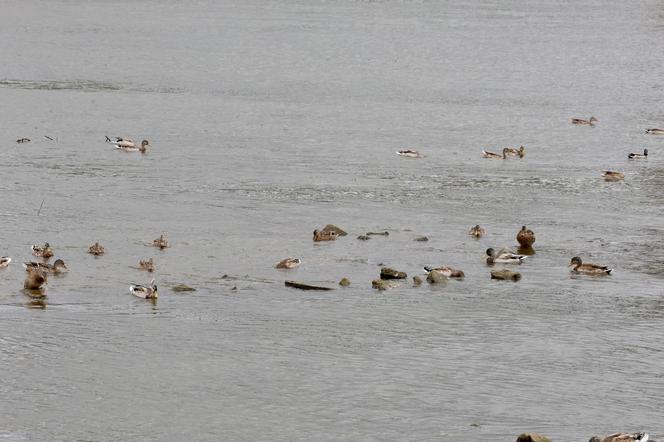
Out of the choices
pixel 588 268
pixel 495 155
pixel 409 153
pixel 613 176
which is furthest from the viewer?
pixel 495 155

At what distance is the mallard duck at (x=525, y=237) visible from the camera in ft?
107

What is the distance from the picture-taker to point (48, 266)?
93.8ft

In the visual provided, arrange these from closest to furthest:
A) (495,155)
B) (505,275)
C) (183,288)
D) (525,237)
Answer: (183,288) → (505,275) → (525,237) → (495,155)

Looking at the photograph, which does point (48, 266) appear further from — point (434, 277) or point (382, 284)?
point (434, 277)

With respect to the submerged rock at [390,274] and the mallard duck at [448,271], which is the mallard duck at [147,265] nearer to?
the submerged rock at [390,274]

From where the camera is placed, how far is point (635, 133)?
52750mm

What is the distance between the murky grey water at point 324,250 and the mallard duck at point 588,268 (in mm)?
381

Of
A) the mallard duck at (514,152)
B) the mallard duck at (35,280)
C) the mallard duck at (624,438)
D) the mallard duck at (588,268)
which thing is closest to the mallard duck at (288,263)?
the mallard duck at (35,280)

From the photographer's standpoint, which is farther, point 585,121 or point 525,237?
point 585,121

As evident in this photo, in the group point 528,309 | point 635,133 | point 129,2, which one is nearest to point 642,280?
point 528,309

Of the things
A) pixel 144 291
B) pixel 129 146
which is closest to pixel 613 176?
pixel 129 146

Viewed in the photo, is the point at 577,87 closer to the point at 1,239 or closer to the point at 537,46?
the point at 537,46

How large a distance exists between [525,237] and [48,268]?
11.4 m

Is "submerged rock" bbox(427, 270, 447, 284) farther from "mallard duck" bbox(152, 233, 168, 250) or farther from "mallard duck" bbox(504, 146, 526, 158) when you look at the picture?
"mallard duck" bbox(504, 146, 526, 158)
